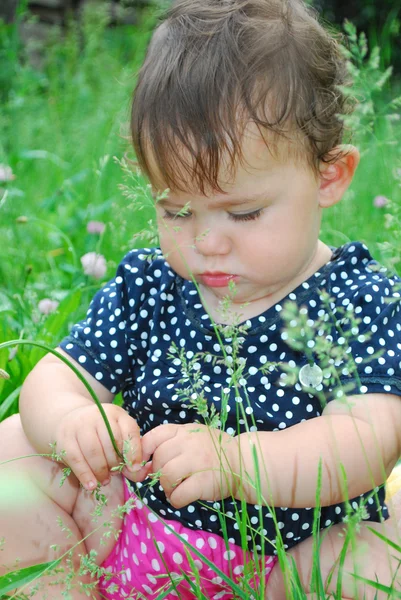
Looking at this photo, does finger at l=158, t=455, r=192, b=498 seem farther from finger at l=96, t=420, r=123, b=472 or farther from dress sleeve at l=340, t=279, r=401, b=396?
dress sleeve at l=340, t=279, r=401, b=396

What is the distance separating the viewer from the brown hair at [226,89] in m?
1.28

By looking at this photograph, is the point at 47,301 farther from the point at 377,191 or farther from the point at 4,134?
the point at 4,134

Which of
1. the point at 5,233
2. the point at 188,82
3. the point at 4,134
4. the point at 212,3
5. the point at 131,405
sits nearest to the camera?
the point at 188,82

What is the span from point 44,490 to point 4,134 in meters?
2.39

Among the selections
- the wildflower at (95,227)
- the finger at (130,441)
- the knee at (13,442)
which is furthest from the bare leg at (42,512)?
the wildflower at (95,227)

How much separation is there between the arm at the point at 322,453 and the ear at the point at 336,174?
0.35 metres

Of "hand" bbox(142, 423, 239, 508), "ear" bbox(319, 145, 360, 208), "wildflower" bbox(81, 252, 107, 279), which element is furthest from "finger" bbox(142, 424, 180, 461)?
"wildflower" bbox(81, 252, 107, 279)

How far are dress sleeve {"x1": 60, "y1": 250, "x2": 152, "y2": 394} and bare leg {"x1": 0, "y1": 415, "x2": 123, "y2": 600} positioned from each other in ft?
0.56

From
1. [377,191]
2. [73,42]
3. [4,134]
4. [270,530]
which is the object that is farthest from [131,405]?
[73,42]

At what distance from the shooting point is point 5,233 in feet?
8.07

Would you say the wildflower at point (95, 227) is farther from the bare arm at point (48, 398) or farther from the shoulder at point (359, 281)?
the shoulder at point (359, 281)

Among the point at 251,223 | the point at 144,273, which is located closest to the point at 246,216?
the point at 251,223

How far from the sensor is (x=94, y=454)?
1.27m

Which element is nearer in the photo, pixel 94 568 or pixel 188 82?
pixel 94 568
